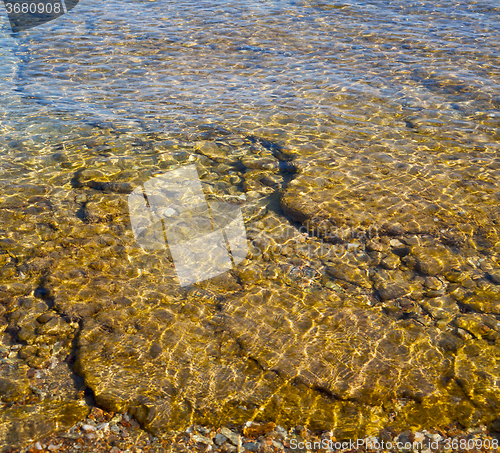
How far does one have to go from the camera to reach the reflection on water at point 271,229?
450 centimetres

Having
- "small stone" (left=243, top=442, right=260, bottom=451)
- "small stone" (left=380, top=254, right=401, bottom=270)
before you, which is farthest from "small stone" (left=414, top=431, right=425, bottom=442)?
"small stone" (left=380, top=254, right=401, bottom=270)

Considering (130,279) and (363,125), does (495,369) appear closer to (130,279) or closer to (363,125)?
(130,279)

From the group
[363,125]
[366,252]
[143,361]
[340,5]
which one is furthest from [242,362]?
[340,5]

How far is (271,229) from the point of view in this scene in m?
6.68

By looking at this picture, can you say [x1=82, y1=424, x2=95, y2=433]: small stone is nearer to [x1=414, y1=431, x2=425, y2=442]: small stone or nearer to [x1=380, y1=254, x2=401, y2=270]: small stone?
[x1=414, y1=431, x2=425, y2=442]: small stone

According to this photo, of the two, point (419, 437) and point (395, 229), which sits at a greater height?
point (395, 229)

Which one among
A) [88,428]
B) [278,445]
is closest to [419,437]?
[278,445]

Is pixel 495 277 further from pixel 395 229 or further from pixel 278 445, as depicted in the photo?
pixel 278 445

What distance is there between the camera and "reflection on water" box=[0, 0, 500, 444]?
4.50m

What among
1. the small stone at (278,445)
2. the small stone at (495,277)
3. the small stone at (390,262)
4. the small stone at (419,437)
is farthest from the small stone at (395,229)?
the small stone at (278,445)

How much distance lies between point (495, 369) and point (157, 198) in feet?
17.5

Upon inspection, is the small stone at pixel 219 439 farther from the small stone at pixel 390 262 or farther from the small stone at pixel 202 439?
the small stone at pixel 390 262

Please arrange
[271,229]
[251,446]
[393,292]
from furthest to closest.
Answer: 1. [271,229]
2. [393,292]
3. [251,446]

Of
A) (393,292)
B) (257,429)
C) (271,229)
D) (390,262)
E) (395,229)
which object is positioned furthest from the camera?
(271,229)
